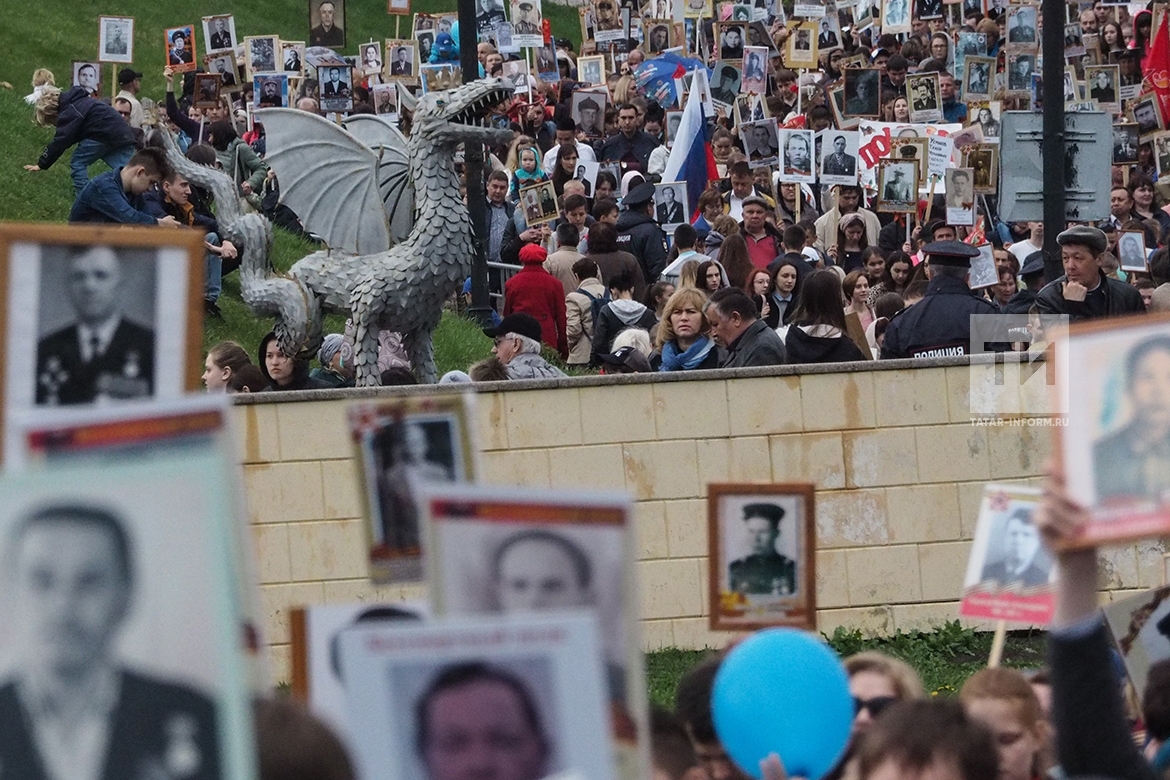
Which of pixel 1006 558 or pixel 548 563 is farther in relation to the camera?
pixel 1006 558

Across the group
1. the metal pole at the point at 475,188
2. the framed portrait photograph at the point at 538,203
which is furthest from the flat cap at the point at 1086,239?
the framed portrait photograph at the point at 538,203

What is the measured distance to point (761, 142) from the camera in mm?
18734

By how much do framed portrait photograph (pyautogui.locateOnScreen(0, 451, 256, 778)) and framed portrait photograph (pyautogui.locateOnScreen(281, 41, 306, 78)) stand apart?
2042 cm

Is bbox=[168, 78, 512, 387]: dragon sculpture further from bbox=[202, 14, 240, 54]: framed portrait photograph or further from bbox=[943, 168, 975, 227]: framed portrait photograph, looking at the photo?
bbox=[202, 14, 240, 54]: framed portrait photograph

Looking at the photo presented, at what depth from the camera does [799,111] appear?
2097 centimetres

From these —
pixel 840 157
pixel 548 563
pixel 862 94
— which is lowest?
pixel 548 563

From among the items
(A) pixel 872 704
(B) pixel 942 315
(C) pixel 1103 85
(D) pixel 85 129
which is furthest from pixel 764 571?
(C) pixel 1103 85

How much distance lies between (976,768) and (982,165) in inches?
518

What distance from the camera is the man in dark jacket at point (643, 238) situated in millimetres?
15344

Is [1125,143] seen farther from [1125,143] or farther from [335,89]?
[335,89]

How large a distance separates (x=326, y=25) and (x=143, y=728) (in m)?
20.9

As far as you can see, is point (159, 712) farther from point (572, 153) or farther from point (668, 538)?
point (572, 153)

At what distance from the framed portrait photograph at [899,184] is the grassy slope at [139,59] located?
366 cm

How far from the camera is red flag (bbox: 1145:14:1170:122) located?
20109mm
